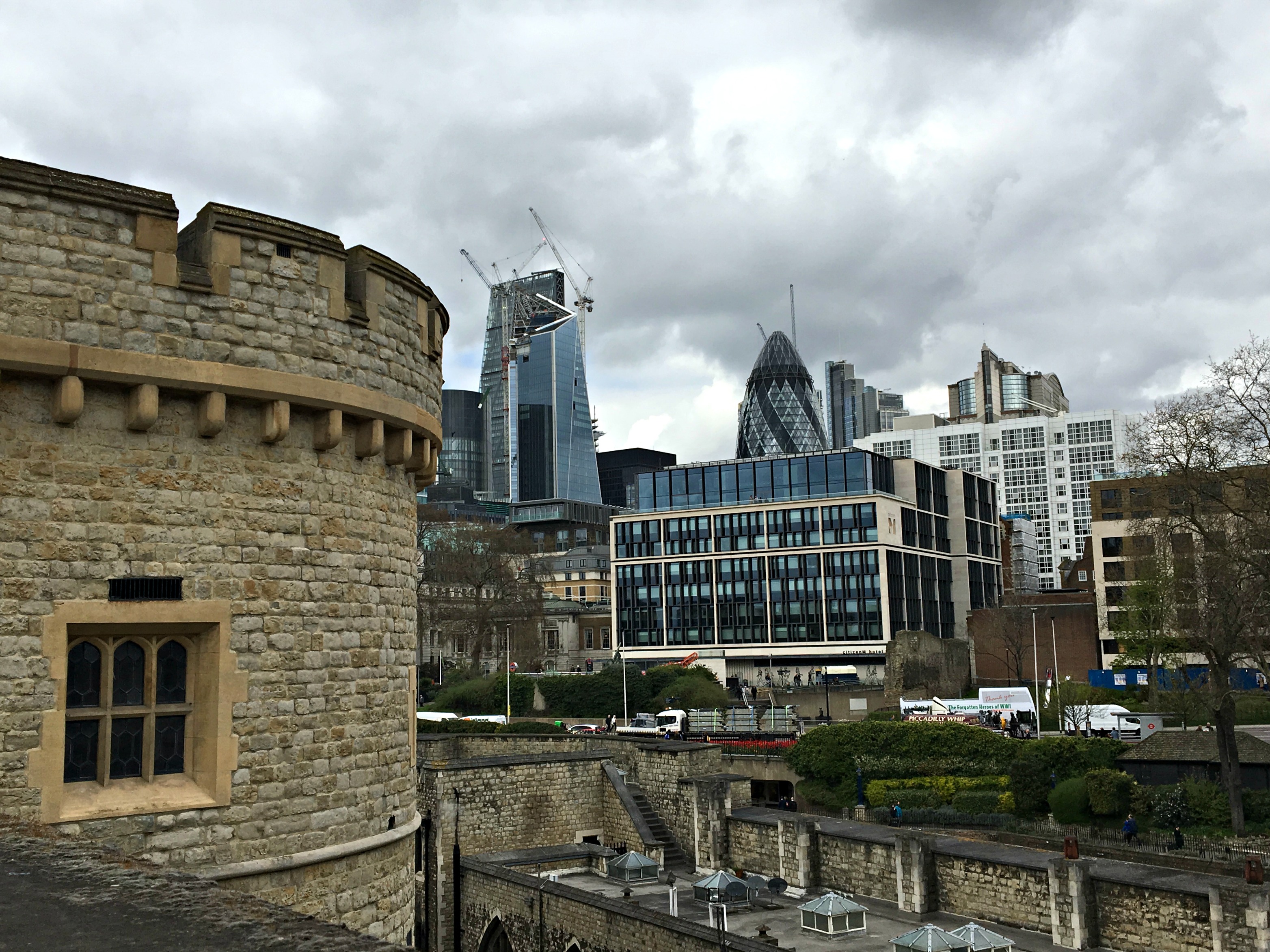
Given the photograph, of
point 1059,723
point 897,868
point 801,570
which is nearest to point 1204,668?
point 1059,723

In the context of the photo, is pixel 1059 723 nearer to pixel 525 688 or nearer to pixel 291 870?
pixel 525 688

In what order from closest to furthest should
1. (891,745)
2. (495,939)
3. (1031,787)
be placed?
(495,939) < (1031,787) < (891,745)

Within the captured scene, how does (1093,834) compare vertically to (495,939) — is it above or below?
above

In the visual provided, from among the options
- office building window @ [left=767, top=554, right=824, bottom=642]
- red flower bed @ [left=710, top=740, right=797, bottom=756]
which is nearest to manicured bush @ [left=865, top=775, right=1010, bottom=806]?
red flower bed @ [left=710, top=740, right=797, bottom=756]

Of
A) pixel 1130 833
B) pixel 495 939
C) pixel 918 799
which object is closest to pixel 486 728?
pixel 495 939

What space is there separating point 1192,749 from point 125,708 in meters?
32.2

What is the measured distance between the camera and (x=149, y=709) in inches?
376

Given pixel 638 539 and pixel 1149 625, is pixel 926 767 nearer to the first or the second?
pixel 1149 625

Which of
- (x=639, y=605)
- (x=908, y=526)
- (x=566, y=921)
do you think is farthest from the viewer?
(x=639, y=605)

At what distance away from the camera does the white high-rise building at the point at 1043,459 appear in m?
180

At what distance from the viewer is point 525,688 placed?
63.2 m

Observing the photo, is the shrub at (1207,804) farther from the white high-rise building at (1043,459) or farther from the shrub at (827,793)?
the white high-rise building at (1043,459)

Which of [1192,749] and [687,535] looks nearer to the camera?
[1192,749]

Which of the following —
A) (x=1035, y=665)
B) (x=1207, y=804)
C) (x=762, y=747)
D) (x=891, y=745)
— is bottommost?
(x=1207, y=804)
